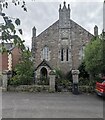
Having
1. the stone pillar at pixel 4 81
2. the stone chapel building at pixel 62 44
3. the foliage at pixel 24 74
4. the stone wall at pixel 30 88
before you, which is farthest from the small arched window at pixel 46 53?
the stone wall at pixel 30 88

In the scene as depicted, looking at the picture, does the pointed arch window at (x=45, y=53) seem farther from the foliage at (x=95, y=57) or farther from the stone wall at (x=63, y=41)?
the foliage at (x=95, y=57)

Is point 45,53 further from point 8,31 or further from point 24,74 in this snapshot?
point 8,31

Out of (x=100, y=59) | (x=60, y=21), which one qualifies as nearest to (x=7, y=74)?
(x=100, y=59)

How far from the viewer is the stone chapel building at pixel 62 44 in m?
32.0

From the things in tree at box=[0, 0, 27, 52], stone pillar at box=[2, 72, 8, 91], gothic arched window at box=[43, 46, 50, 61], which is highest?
gothic arched window at box=[43, 46, 50, 61]

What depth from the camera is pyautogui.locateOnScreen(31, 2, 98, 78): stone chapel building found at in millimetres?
32031

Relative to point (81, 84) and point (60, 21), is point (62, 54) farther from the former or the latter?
point (81, 84)

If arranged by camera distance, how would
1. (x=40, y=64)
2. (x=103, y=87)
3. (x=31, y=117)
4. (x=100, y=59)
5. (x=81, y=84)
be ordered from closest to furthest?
(x=31, y=117) → (x=103, y=87) → (x=100, y=59) → (x=81, y=84) → (x=40, y=64)

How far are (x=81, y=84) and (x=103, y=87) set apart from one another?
17.4 feet

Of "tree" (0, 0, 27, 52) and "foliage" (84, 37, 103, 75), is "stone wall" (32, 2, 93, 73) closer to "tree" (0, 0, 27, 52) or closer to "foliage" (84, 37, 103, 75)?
"foliage" (84, 37, 103, 75)

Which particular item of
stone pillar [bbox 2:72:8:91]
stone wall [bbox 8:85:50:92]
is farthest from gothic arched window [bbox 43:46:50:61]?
stone wall [bbox 8:85:50:92]

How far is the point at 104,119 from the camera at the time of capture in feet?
31.3

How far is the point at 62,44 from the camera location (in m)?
32.4

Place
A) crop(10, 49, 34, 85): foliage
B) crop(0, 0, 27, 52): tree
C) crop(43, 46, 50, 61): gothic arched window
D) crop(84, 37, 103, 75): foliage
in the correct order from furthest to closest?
crop(43, 46, 50, 61): gothic arched window < crop(10, 49, 34, 85): foliage < crop(84, 37, 103, 75): foliage < crop(0, 0, 27, 52): tree
